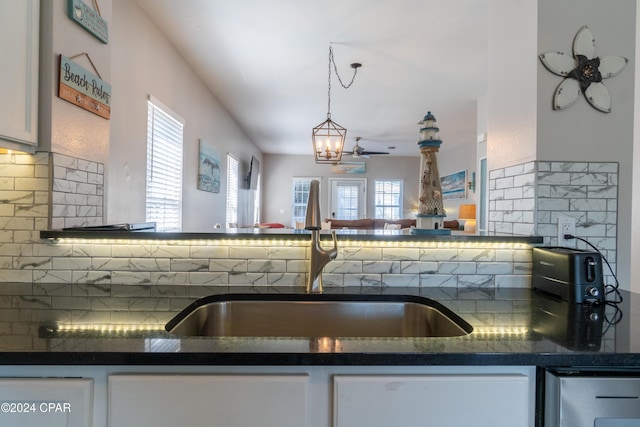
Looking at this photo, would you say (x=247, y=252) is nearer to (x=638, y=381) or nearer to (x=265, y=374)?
(x=265, y=374)

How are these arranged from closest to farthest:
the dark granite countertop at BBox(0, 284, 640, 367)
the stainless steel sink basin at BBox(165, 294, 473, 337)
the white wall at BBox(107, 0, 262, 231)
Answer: the dark granite countertop at BBox(0, 284, 640, 367) < the stainless steel sink basin at BBox(165, 294, 473, 337) < the white wall at BBox(107, 0, 262, 231)

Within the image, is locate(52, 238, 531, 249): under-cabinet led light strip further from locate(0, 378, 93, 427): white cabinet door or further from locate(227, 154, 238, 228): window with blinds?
locate(227, 154, 238, 228): window with blinds

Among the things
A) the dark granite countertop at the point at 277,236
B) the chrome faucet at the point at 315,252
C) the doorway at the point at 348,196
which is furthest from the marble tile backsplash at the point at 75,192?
the doorway at the point at 348,196

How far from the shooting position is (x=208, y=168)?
421 cm

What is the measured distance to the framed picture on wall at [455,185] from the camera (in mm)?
6911

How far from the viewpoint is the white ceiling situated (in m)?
2.55

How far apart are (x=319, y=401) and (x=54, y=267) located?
1129 mm

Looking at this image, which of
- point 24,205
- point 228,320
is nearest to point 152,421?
point 228,320

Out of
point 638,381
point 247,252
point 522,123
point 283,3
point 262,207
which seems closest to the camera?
point 638,381

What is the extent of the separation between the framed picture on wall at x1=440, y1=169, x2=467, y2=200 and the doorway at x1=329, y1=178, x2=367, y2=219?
2300mm

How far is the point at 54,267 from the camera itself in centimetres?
123

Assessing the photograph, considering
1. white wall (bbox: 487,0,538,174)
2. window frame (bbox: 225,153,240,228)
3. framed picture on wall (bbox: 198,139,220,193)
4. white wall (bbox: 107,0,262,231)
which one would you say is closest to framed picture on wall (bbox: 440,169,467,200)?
window frame (bbox: 225,153,240,228)

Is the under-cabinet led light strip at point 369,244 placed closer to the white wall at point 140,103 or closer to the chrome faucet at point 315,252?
the chrome faucet at point 315,252

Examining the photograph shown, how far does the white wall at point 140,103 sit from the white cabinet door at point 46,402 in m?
1.71
